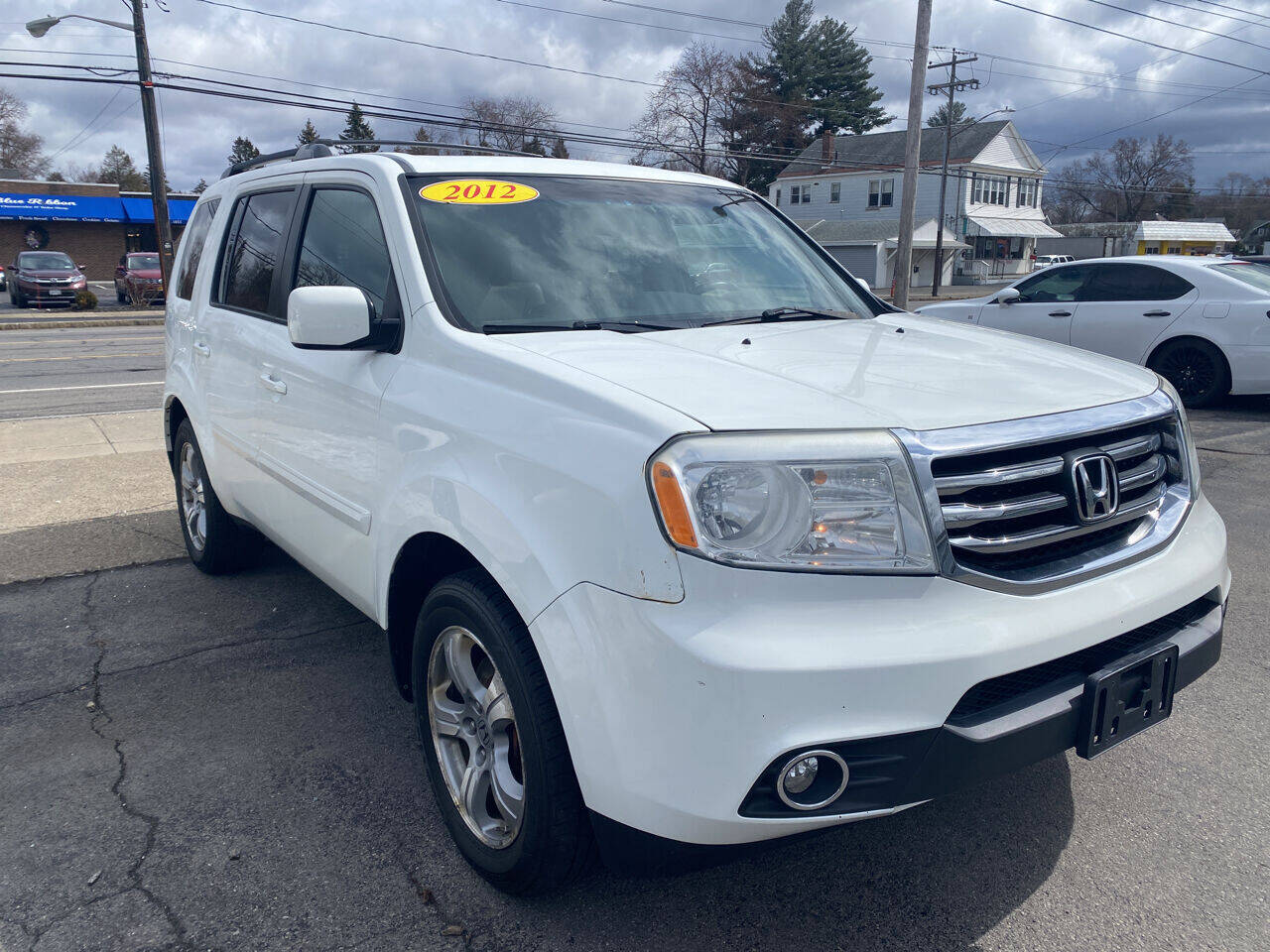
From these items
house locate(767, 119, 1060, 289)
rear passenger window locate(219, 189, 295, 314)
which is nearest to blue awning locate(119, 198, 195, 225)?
house locate(767, 119, 1060, 289)

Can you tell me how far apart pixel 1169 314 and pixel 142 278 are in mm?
29526

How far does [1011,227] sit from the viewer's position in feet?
210

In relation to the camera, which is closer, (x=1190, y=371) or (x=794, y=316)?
(x=794, y=316)

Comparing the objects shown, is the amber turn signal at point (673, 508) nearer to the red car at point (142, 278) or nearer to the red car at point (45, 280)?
the red car at point (142, 278)

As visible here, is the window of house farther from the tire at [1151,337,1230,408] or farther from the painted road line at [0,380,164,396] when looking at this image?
the painted road line at [0,380,164,396]

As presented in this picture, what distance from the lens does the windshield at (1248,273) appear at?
9.55 meters

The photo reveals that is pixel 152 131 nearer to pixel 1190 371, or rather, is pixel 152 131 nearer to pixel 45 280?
pixel 45 280

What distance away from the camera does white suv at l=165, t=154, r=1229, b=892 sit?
1911 mm

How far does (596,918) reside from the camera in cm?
246

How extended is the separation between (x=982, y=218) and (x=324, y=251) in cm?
6426

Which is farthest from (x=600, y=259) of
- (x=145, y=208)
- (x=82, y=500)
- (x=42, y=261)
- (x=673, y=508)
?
(x=145, y=208)

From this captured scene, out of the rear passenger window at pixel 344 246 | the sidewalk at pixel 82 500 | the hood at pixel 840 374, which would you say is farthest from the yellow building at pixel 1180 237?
the rear passenger window at pixel 344 246

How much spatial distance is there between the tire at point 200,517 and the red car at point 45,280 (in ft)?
93.3

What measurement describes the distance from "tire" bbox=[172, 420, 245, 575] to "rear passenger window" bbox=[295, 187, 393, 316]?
155 centimetres
